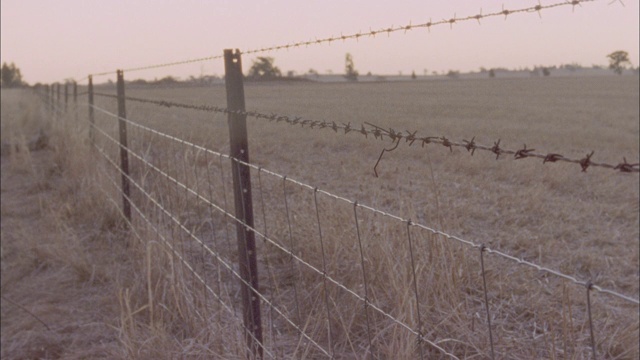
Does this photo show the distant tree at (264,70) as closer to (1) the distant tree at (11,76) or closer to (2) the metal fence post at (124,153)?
(2) the metal fence post at (124,153)

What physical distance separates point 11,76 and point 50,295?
370 ft

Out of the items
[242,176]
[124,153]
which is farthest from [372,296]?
[124,153]

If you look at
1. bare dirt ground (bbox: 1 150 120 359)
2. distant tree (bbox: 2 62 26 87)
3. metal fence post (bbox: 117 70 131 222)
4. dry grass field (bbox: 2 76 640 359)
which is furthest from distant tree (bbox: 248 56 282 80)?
distant tree (bbox: 2 62 26 87)

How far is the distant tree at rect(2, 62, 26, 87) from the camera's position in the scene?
10638 centimetres

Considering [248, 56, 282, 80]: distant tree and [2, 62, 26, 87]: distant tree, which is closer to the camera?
[248, 56, 282, 80]: distant tree

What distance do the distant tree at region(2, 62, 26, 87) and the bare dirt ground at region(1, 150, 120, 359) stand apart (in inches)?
4182

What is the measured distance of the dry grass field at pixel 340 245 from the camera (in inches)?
135

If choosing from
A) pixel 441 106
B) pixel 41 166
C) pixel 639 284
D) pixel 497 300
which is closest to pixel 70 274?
pixel 497 300

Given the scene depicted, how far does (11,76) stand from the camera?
108562 mm

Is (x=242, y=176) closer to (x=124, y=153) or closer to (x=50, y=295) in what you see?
(x=50, y=295)

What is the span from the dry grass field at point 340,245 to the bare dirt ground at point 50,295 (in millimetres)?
29

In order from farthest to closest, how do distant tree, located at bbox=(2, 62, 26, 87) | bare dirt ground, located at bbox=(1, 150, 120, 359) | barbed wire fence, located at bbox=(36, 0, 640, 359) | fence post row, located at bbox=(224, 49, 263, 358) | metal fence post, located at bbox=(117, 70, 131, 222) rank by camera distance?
distant tree, located at bbox=(2, 62, 26, 87), metal fence post, located at bbox=(117, 70, 131, 222), bare dirt ground, located at bbox=(1, 150, 120, 359), fence post row, located at bbox=(224, 49, 263, 358), barbed wire fence, located at bbox=(36, 0, 640, 359)

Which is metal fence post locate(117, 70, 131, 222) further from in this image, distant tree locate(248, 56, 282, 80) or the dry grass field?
distant tree locate(248, 56, 282, 80)

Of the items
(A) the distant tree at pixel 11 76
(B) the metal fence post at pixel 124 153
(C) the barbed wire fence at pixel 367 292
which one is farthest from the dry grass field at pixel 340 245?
(A) the distant tree at pixel 11 76
